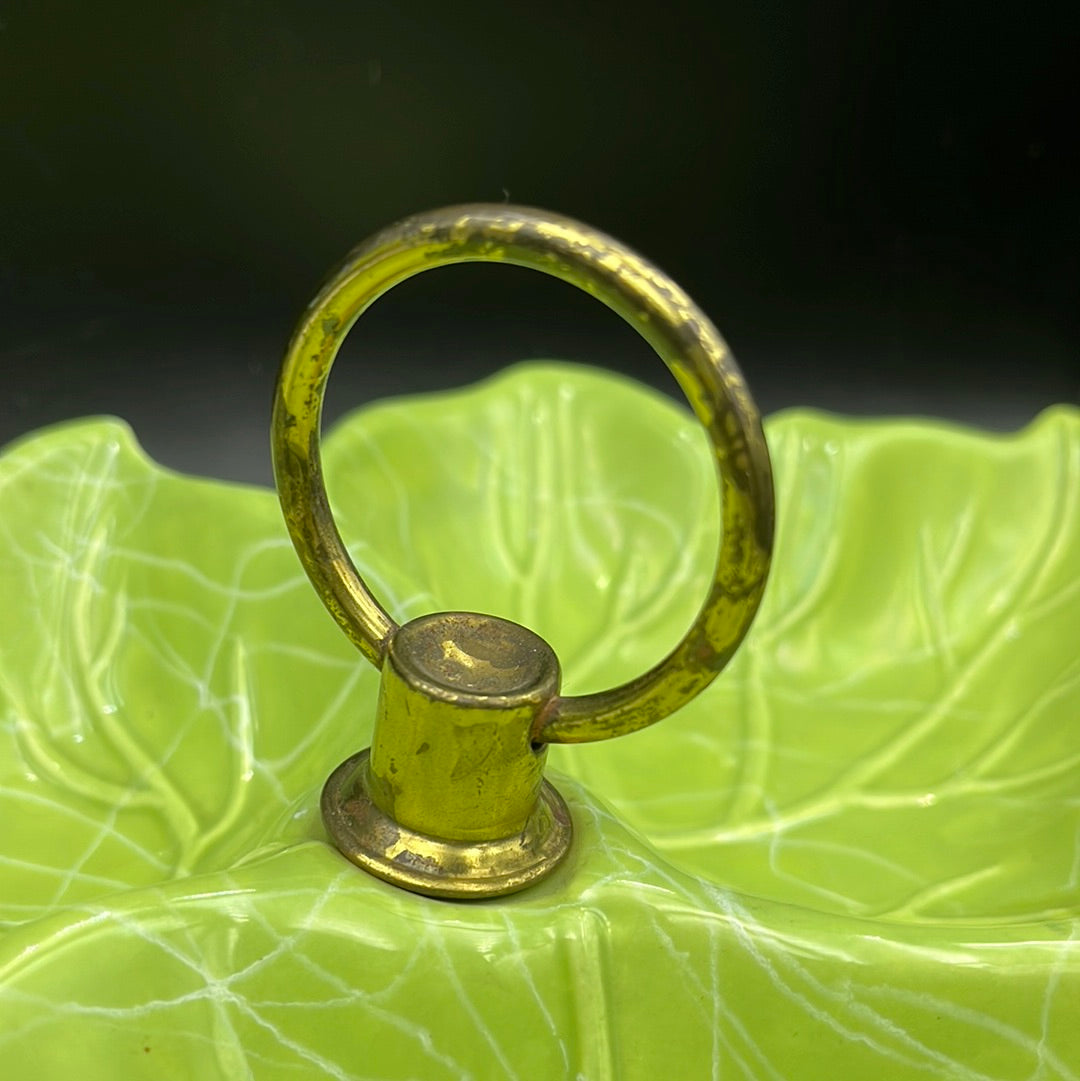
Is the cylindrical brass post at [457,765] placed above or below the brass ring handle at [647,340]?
below

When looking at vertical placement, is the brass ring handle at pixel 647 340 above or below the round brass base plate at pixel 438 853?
above

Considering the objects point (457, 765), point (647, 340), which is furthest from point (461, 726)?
point (647, 340)

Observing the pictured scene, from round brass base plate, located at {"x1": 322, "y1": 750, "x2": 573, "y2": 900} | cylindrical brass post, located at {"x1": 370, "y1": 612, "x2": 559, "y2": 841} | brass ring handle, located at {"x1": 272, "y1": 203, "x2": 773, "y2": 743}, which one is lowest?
round brass base plate, located at {"x1": 322, "y1": 750, "x2": 573, "y2": 900}

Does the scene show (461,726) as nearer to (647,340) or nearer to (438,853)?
(438,853)

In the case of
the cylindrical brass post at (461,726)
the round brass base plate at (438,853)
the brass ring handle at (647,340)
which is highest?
the brass ring handle at (647,340)

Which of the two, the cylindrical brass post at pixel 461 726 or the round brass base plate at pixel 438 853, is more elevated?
the cylindrical brass post at pixel 461 726
